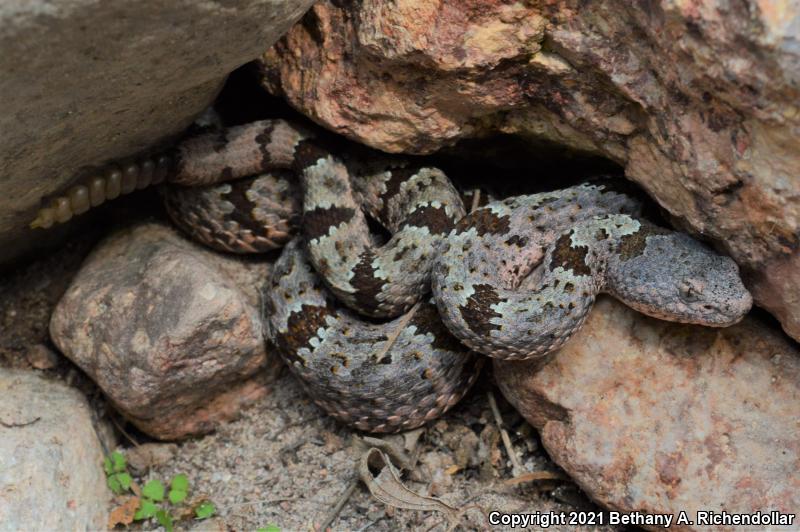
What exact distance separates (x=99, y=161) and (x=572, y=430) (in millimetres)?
2116

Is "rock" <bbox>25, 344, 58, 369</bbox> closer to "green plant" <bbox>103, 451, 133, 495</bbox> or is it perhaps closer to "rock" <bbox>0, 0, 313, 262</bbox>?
"green plant" <bbox>103, 451, 133, 495</bbox>

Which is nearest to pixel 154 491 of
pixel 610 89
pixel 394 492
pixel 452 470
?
pixel 394 492

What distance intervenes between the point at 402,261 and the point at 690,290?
1.18m

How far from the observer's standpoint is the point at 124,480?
344cm

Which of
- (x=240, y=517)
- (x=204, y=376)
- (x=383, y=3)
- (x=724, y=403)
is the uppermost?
(x=383, y=3)

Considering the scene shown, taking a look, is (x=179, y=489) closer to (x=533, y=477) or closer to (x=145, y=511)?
(x=145, y=511)

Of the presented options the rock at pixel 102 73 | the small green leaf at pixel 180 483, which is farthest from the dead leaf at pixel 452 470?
the rock at pixel 102 73

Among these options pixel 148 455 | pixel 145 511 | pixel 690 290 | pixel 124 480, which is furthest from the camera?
pixel 148 455

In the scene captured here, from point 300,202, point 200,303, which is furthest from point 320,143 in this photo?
point 200,303

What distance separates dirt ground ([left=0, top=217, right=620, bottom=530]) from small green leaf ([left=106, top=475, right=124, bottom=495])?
127mm

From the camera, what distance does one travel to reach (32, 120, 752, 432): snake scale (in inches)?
119

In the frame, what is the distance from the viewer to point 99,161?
297cm

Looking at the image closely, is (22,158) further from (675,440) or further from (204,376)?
(675,440)

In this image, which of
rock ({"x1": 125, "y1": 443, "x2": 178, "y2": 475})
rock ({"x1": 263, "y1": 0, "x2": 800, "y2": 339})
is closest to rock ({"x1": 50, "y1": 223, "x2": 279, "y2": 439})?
rock ({"x1": 125, "y1": 443, "x2": 178, "y2": 475})
